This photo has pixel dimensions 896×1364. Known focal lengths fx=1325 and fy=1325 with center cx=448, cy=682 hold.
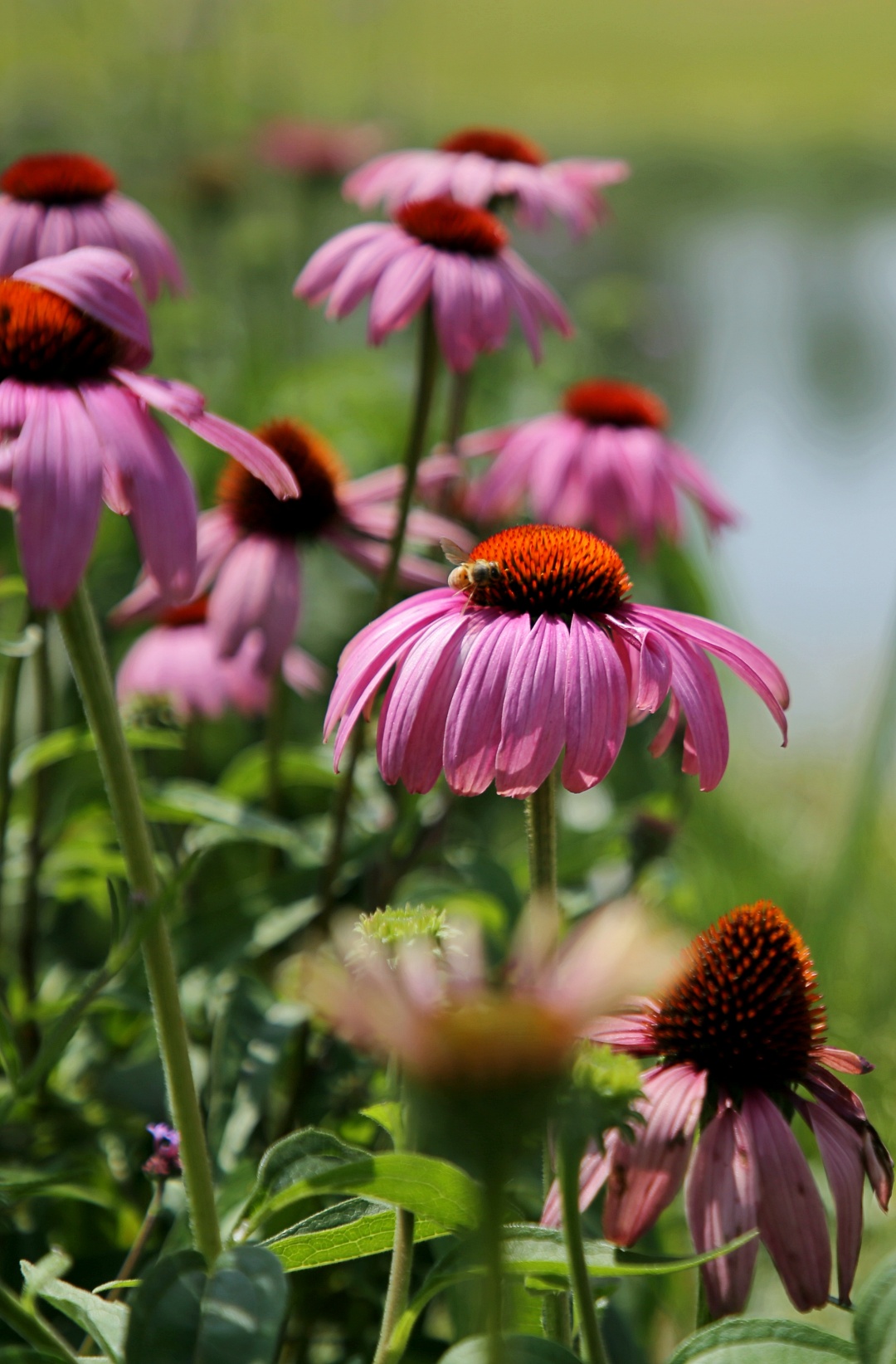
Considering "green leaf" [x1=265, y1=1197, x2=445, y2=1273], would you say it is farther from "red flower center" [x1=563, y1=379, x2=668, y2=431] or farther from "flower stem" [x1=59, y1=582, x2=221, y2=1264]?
"red flower center" [x1=563, y1=379, x2=668, y2=431]

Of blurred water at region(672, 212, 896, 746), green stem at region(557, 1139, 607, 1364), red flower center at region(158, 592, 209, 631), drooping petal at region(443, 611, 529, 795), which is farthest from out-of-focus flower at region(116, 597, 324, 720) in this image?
blurred water at region(672, 212, 896, 746)

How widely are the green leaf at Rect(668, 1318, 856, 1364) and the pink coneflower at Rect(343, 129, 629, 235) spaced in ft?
1.63

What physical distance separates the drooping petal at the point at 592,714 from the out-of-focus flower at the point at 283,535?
0.25 meters

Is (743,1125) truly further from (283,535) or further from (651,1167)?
(283,535)

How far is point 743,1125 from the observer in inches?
13.5

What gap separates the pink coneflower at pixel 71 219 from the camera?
566mm

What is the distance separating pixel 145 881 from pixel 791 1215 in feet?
0.60

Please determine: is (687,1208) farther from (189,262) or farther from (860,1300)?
(189,262)

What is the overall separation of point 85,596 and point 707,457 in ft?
7.83

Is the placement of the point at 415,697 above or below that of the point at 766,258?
above

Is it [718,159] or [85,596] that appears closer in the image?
[85,596]

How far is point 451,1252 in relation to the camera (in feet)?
1.07

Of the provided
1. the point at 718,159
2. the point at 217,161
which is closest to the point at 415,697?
the point at 217,161

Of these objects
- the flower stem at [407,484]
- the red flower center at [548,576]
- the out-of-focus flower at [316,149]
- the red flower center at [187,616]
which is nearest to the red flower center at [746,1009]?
the red flower center at [548,576]
